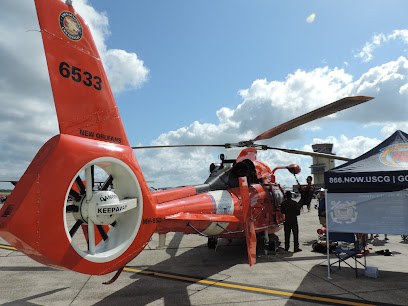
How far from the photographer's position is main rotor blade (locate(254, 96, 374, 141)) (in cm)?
677

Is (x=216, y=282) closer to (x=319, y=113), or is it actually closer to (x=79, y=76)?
(x=319, y=113)

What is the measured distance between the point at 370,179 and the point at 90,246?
21.3ft

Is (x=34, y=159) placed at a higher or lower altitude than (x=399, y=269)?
higher

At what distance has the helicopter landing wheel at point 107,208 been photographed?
14.6ft

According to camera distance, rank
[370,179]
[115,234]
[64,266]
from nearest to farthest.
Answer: [64,266] < [115,234] < [370,179]

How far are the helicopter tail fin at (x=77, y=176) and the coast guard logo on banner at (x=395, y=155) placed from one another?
6.02 meters

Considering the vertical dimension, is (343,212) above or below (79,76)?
below

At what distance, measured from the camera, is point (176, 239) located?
42.8 feet

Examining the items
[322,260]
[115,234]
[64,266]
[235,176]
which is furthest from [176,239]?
[64,266]

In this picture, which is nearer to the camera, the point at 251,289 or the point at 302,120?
the point at 251,289

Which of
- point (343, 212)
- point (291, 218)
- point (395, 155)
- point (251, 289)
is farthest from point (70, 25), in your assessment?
point (291, 218)

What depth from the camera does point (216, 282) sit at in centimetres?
702

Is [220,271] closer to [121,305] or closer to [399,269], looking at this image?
[121,305]

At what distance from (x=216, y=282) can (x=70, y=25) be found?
635 centimetres
